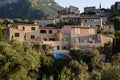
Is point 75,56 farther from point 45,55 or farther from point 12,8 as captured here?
point 12,8

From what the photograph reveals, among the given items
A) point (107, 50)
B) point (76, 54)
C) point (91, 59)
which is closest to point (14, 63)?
point (91, 59)

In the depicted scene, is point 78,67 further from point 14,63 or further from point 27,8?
point 27,8

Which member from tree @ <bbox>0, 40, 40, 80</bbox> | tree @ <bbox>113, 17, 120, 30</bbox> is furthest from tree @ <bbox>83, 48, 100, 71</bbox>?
tree @ <bbox>113, 17, 120, 30</bbox>

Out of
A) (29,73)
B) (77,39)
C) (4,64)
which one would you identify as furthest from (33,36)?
(4,64)

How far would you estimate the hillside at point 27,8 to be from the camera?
4325 inches

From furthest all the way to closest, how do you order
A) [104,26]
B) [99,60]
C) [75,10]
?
1. [75,10]
2. [104,26]
3. [99,60]

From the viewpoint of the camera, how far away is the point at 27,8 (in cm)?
11338

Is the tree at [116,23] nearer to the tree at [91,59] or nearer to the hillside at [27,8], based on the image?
the tree at [91,59]

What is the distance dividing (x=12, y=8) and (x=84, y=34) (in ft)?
197

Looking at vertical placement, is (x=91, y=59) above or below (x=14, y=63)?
below

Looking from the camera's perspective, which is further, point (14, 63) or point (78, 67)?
point (78, 67)

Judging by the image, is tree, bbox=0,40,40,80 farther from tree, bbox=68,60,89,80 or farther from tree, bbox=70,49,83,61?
tree, bbox=70,49,83,61

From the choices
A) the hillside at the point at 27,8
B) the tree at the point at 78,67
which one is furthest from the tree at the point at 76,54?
the hillside at the point at 27,8

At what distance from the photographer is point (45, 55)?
186 ft
